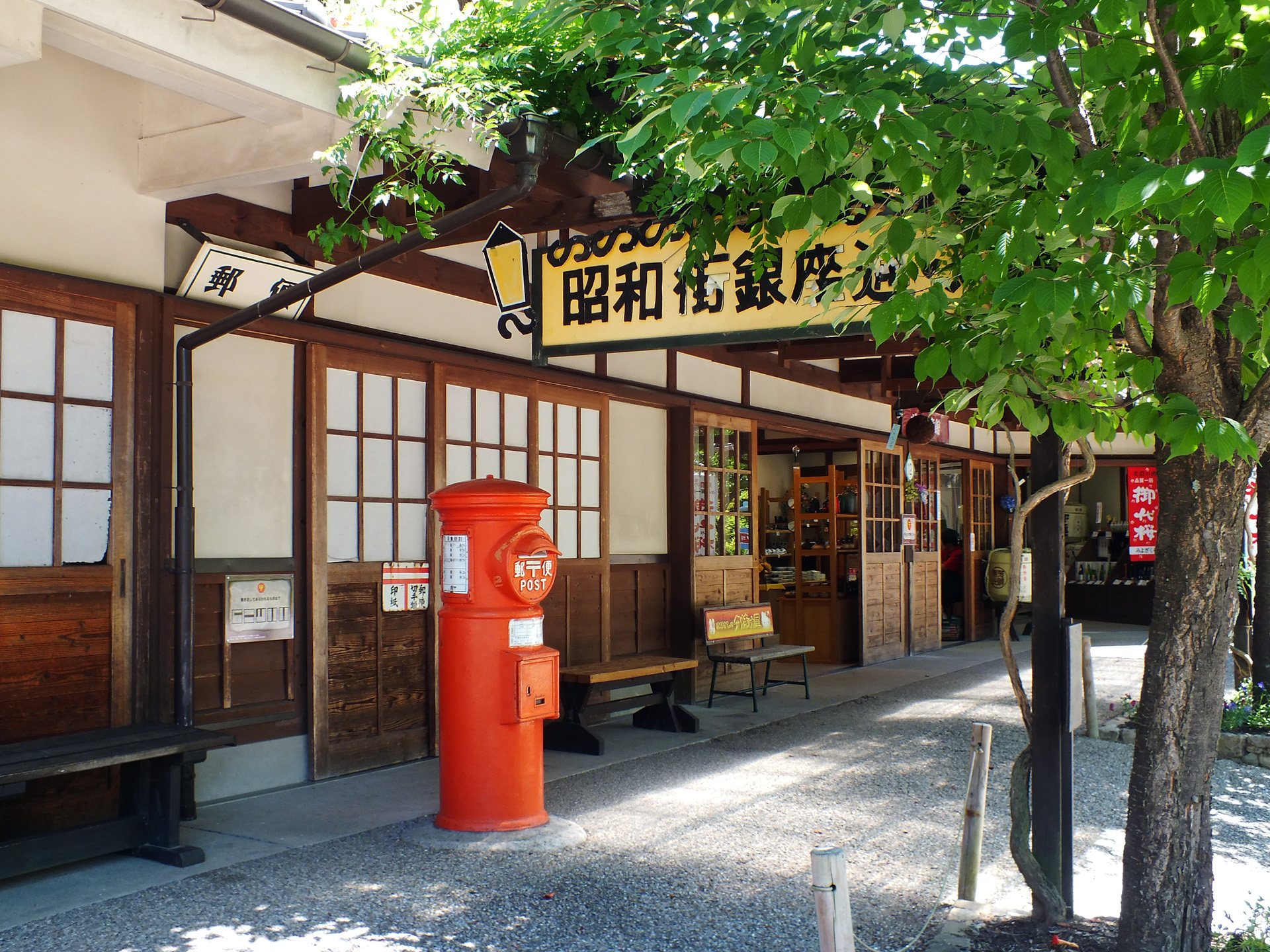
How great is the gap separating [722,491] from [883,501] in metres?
3.68

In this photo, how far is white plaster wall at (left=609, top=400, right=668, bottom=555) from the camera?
29.1 ft

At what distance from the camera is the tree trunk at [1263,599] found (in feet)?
25.4

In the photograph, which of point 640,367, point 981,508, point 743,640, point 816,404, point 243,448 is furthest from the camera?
point 981,508

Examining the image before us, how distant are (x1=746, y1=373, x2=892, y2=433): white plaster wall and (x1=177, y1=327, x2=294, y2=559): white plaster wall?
17.8ft

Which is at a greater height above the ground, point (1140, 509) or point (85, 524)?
point (1140, 509)

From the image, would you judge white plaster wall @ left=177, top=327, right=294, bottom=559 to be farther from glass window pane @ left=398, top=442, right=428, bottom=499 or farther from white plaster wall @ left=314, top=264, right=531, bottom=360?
glass window pane @ left=398, top=442, right=428, bottom=499

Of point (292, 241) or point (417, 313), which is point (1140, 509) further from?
point (292, 241)

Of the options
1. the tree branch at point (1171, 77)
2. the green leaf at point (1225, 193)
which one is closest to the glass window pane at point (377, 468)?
the tree branch at point (1171, 77)

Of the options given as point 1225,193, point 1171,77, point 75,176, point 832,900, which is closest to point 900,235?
point 1171,77

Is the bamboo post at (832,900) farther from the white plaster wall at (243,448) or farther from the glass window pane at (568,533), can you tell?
the glass window pane at (568,533)

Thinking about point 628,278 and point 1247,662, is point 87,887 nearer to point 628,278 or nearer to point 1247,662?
point 628,278

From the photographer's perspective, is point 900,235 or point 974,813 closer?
point 900,235

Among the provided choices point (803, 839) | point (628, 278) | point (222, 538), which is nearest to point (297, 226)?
point (222, 538)

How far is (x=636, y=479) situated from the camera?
30.0 feet
